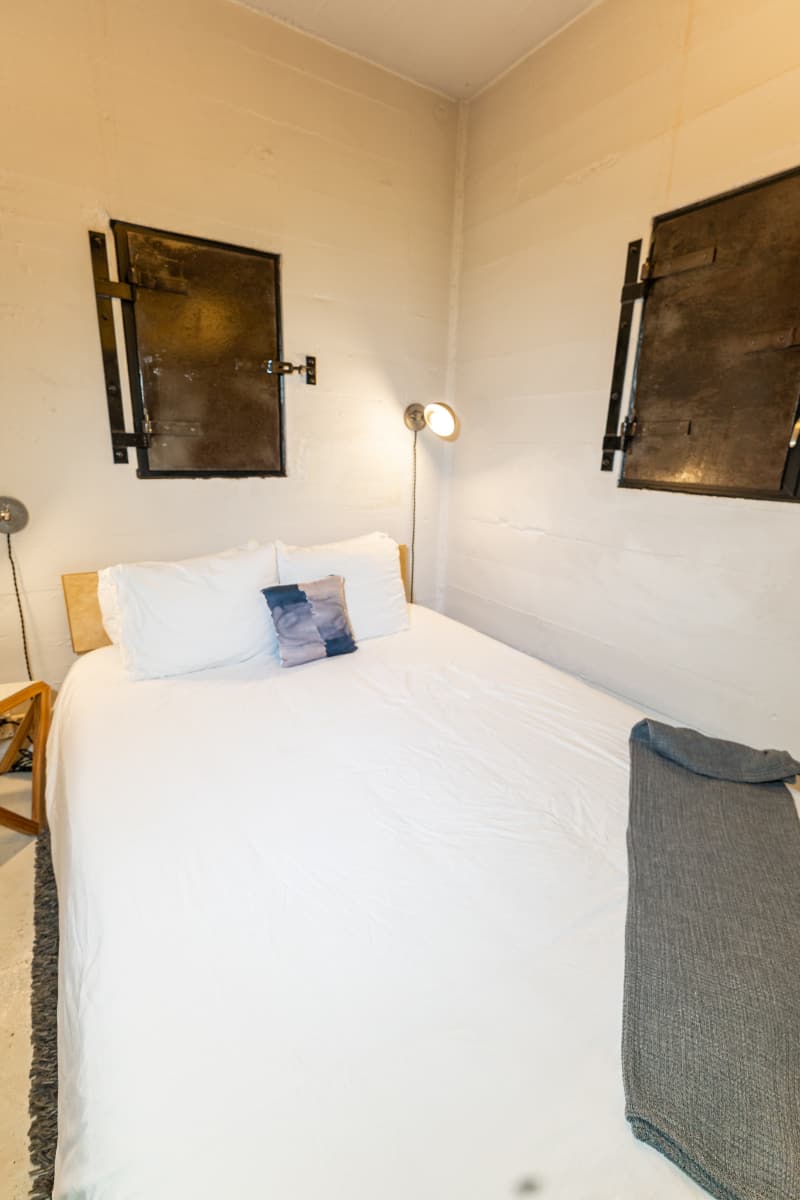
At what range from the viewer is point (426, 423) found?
8.95 ft

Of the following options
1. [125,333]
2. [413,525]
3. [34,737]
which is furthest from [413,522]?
[34,737]

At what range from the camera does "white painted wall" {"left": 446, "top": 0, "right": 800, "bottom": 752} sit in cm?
161

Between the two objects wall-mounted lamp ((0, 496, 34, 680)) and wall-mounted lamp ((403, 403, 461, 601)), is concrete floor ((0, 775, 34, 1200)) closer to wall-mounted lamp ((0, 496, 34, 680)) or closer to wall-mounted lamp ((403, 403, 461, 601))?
wall-mounted lamp ((0, 496, 34, 680))

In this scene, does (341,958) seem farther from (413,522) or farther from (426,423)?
(426,423)

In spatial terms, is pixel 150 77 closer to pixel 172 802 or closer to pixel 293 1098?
pixel 172 802

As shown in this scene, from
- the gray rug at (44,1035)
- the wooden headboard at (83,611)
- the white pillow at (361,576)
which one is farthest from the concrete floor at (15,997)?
the white pillow at (361,576)

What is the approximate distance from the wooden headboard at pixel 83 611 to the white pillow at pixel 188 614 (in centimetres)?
15

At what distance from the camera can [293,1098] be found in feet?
2.16

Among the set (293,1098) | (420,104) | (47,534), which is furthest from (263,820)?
(420,104)

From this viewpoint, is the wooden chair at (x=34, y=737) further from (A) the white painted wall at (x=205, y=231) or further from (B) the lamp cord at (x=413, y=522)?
(B) the lamp cord at (x=413, y=522)

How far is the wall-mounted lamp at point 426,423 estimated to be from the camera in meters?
2.48

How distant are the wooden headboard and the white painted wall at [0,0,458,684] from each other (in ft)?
0.20

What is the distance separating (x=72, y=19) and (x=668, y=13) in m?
1.94

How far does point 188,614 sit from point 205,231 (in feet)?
4.89
